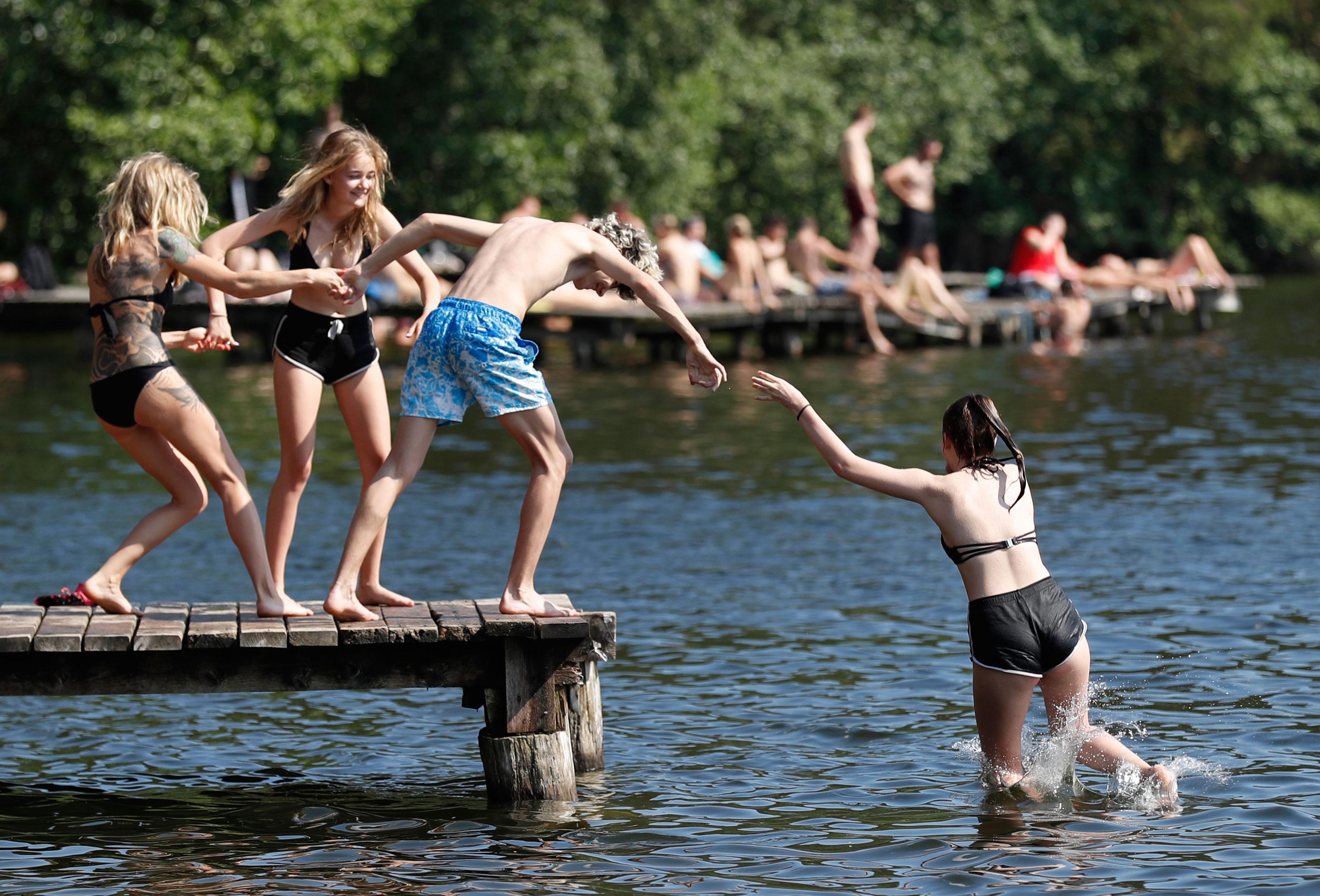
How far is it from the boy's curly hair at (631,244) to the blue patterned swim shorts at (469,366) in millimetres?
478

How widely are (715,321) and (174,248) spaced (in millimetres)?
20009

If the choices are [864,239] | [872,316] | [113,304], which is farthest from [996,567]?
[872,316]

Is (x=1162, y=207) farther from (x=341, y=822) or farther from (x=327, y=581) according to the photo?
(x=341, y=822)

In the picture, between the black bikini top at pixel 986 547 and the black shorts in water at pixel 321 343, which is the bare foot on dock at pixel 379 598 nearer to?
the black shorts in water at pixel 321 343

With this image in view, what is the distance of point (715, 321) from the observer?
26766 mm

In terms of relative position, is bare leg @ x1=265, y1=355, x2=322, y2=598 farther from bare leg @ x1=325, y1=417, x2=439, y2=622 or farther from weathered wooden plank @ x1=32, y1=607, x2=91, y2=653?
weathered wooden plank @ x1=32, y1=607, x2=91, y2=653

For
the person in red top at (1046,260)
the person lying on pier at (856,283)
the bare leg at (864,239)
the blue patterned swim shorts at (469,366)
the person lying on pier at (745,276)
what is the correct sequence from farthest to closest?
the person in red top at (1046,260) < the person lying on pier at (745,276) < the person lying on pier at (856,283) < the bare leg at (864,239) < the blue patterned swim shorts at (469,366)

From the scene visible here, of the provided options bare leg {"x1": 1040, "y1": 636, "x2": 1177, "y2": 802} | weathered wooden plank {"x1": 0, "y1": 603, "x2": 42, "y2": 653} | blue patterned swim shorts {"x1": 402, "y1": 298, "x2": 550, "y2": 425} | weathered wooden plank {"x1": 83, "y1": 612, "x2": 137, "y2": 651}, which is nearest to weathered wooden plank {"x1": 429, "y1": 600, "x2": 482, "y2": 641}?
blue patterned swim shorts {"x1": 402, "y1": 298, "x2": 550, "y2": 425}

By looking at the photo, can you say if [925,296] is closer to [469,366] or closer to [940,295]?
[940,295]

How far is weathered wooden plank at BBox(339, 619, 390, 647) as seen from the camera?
22.2ft

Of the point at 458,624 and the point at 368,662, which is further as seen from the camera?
the point at 368,662

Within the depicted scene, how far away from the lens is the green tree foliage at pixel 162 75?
27594 mm

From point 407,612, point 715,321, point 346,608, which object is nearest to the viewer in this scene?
point 346,608

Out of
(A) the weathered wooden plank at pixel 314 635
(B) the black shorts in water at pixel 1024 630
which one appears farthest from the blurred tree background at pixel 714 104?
(B) the black shorts in water at pixel 1024 630
